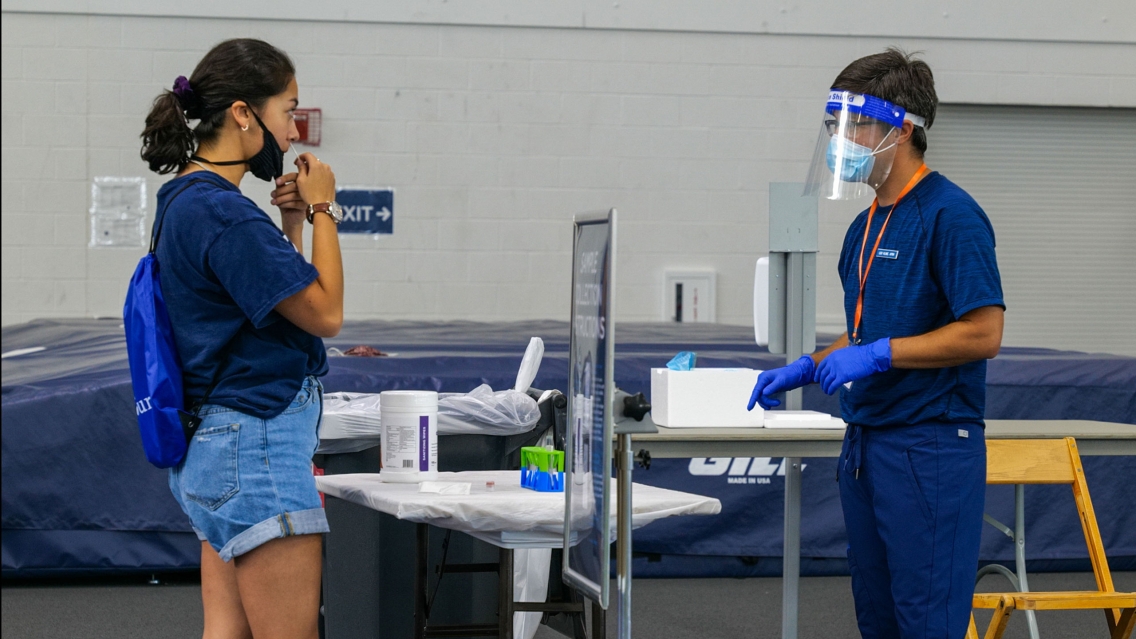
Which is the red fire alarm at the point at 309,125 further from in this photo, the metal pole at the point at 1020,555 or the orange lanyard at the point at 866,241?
the orange lanyard at the point at 866,241

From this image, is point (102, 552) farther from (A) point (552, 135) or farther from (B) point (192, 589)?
(A) point (552, 135)

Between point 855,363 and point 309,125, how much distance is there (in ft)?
16.3

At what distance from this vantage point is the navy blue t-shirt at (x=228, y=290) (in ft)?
4.69

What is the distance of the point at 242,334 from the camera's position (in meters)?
1.48

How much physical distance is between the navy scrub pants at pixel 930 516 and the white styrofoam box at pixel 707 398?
0.34 m

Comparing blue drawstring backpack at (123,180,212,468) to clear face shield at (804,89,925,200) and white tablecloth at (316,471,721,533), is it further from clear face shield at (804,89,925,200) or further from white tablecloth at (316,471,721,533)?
clear face shield at (804,89,925,200)

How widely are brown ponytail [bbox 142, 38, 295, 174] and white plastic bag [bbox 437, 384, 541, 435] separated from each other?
108 cm

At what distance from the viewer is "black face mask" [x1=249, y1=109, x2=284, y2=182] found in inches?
62.8

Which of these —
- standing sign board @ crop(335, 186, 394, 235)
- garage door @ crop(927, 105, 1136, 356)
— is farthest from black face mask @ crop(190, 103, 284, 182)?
garage door @ crop(927, 105, 1136, 356)

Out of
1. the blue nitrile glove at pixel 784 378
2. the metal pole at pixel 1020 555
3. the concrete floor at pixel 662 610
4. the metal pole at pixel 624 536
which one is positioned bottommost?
the concrete floor at pixel 662 610

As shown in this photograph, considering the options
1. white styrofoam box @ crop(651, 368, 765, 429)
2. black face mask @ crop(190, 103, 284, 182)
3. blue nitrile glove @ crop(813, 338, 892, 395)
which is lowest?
white styrofoam box @ crop(651, 368, 765, 429)

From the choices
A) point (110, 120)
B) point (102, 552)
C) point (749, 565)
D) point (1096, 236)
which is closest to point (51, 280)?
point (110, 120)

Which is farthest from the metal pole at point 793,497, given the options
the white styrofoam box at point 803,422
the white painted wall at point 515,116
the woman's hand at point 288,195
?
the white painted wall at point 515,116

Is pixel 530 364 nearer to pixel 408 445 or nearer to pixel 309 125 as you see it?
pixel 408 445
